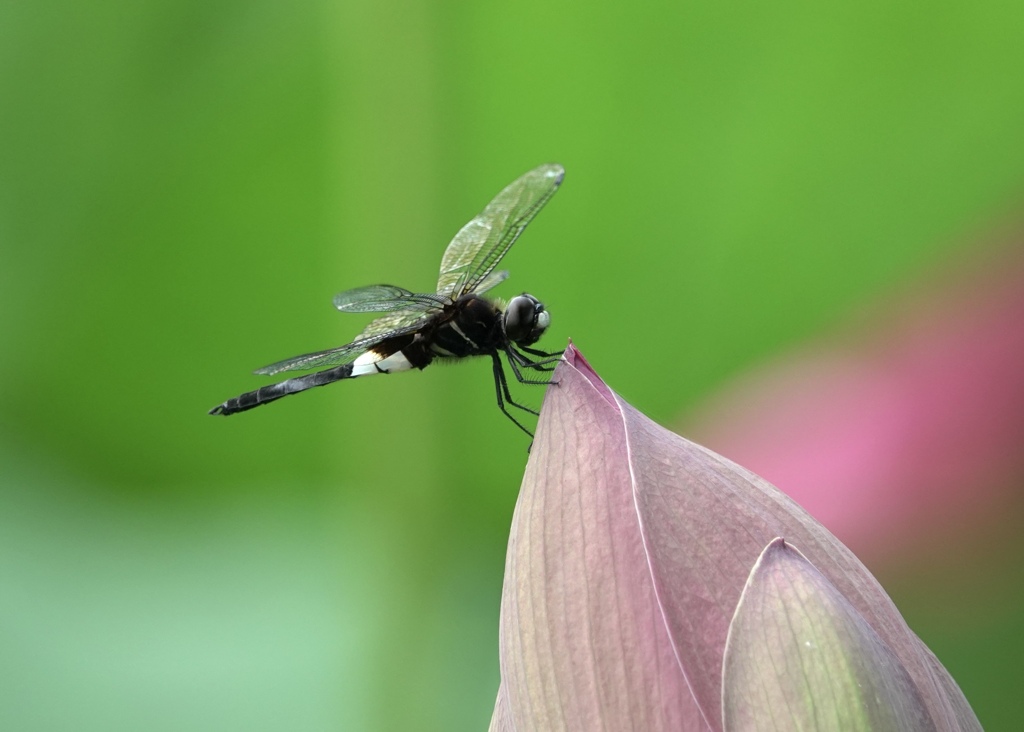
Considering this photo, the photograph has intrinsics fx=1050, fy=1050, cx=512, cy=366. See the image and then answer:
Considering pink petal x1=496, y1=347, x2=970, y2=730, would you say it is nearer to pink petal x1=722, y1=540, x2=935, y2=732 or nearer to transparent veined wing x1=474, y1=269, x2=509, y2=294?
pink petal x1=722, y1=540, x2=935, y2=732

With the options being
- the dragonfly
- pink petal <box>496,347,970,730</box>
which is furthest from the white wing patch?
pink petal <box>496,347,970,730</box>

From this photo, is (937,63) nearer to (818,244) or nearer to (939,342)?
(818,244)

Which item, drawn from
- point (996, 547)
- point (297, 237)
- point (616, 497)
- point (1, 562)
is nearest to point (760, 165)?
point (996, 547)

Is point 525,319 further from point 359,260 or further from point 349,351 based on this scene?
point 359,260

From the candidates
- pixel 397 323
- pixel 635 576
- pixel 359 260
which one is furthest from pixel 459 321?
pixel 635 576

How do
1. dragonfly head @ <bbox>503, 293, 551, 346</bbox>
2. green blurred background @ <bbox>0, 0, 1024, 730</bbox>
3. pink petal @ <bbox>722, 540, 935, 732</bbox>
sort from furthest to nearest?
green blurred background @ <bbox>0, 0, 1024, 730</bbox> < dragonfly head @ <bbox>503, 293, 551, 346</bbox> < pink petal @ <bbox>722, 540, 935, 732</bbox>
